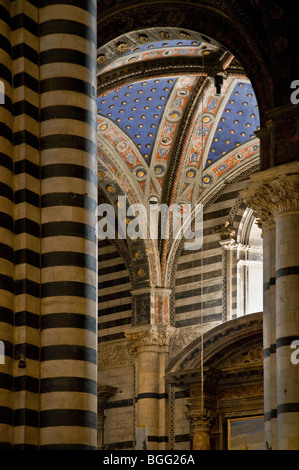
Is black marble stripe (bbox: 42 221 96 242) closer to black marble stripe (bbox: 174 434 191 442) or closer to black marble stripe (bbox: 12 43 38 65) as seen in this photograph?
black marble stripe (bbox: 12 43 38 65)

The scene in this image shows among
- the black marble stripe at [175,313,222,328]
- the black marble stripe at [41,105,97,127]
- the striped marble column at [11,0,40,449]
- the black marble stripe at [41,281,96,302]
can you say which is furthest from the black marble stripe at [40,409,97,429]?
the black marble stripe at [175,313,222,328]

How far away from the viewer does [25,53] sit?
35.1 ft

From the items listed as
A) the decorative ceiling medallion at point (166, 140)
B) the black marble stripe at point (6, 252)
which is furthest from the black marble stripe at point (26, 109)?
the decorative ceiling medallion at point (166, 140)

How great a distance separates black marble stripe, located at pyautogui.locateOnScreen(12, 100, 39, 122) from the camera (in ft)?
34.6

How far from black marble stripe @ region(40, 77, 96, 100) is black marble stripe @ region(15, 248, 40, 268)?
5.54 feet

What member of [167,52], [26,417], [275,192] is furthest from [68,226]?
[167,52]

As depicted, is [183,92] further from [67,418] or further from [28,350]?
[67,418]

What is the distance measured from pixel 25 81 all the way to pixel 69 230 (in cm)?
168

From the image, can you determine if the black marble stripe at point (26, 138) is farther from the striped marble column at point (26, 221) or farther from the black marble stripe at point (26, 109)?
the black marble stripe at point (26, 109)

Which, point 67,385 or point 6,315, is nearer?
point 67,385

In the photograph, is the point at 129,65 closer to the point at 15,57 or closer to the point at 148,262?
the point at 148,262

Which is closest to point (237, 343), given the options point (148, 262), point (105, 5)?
point (148, 262)

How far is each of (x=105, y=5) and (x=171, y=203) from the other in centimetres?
587
